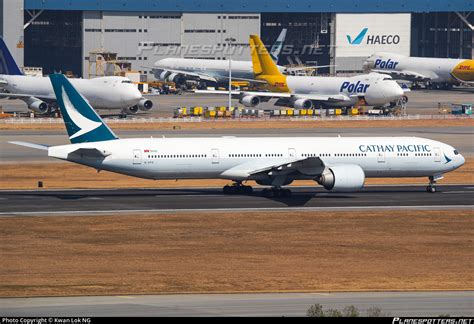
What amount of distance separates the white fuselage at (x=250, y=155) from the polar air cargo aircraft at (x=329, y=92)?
69828mm

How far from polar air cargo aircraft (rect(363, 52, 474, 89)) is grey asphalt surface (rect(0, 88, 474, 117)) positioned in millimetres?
2527

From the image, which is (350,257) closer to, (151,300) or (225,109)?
(151,300)

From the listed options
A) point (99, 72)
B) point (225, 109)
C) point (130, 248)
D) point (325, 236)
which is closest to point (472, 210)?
point (325, 236)

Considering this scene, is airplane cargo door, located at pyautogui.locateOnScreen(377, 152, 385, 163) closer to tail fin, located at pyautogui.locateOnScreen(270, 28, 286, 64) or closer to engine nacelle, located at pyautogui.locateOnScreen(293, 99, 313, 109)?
engine nacelle, located at pyautogui.locateOnScreen(293, 99, 313, 109)

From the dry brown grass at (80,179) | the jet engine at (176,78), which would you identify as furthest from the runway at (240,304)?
the jet engine at (176,78)

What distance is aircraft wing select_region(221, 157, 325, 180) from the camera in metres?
70.9

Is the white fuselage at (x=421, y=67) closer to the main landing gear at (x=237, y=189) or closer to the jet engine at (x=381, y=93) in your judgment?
the jet engine at (x=381, y=93)

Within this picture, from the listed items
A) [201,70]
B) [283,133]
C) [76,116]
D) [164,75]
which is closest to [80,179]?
[76,116]

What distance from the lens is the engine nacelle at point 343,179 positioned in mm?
70062

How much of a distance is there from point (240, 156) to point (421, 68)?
12186cm

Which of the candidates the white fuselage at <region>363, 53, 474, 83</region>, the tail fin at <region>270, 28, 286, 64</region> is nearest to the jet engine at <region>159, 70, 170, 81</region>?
the tail fin at <region>270, 28, 286, 64</region>

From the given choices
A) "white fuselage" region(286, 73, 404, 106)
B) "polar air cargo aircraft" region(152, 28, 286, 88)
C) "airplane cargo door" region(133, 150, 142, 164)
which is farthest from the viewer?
"polar air cargo aircraft" region(152, 28, 286, 88)

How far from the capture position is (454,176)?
88000 millimetres

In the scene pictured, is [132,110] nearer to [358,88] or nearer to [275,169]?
[358,88]
